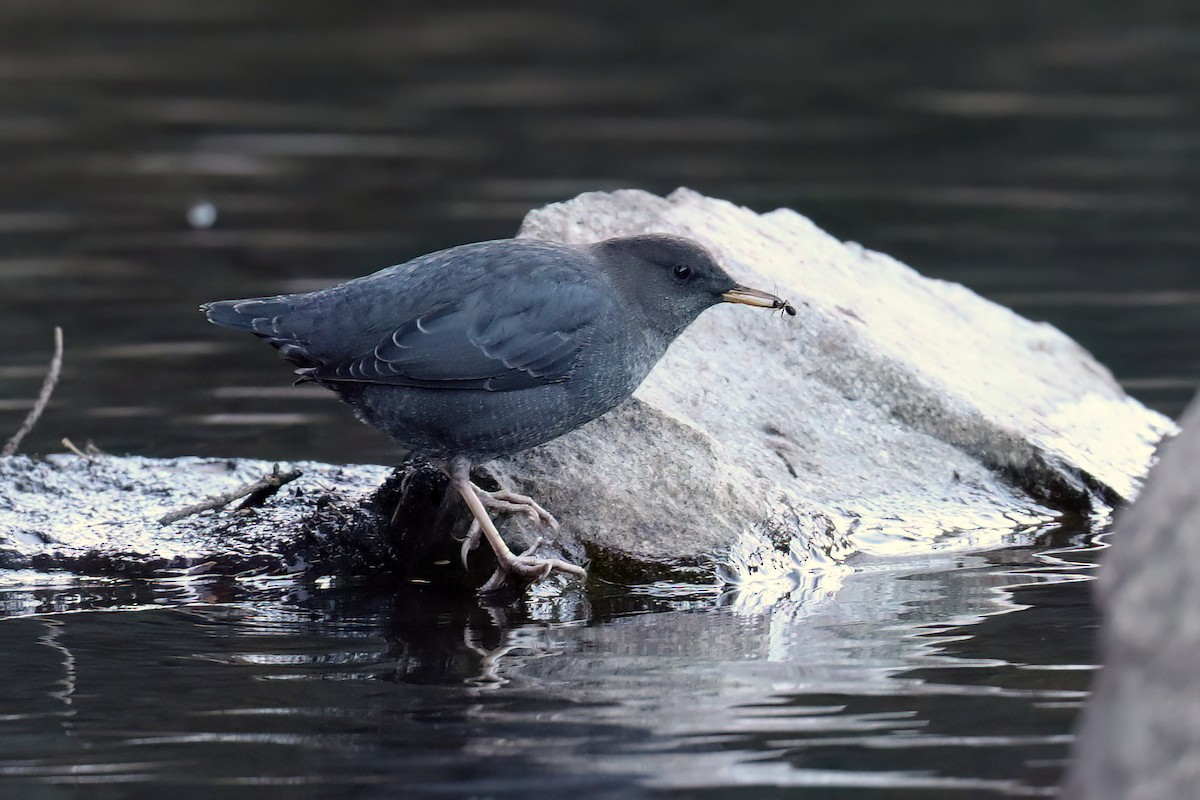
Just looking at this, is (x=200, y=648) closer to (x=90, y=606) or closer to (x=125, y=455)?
(x=90, y=606)

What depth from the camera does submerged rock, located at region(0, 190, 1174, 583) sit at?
5625mm

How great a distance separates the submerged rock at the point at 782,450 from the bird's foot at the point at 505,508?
0.21 feet

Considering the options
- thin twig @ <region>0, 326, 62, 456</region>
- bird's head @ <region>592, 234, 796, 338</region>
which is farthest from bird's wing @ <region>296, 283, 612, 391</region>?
thin twig @ <region>0, 326, 62, 456</region>

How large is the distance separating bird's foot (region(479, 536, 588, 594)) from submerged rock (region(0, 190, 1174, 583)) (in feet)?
0.34

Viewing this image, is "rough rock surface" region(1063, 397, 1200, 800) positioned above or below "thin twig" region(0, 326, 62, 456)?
below

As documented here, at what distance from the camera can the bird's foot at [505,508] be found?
548 centimetres

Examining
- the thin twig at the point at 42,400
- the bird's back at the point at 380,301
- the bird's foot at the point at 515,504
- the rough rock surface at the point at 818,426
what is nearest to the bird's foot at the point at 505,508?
the bird's foot at the point at 515,504

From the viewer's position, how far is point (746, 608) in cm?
530

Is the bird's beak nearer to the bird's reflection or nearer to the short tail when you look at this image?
the bird's reflection

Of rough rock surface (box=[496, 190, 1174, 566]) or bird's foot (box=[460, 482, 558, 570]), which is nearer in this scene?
bird's foot (box=[460, 482, 558, 570])

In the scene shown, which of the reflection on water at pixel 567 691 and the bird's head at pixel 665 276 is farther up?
the bird's head at pixel 665 276

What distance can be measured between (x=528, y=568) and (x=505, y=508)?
0.20m

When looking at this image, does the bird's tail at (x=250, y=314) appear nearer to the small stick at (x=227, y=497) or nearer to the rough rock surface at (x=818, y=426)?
the small stick at (x=227, y=497)

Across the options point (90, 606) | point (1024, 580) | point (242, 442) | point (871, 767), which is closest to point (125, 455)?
point (242, 442)
